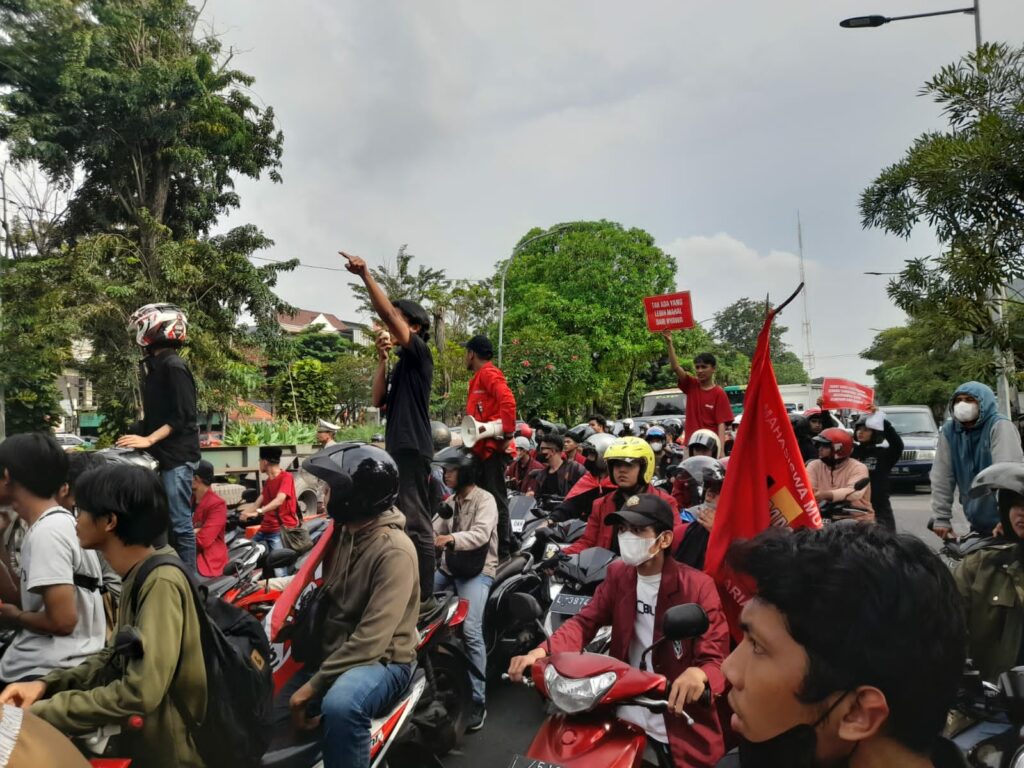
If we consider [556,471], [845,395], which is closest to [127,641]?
[556,471]

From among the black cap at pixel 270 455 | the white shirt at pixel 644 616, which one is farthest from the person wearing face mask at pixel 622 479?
the black cap at pixel 270 455

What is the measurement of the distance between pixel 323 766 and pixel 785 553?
213cm

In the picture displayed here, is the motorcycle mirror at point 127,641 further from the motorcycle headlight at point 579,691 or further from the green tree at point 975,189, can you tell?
the green tree at point 975,189

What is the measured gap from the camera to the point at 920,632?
118cm

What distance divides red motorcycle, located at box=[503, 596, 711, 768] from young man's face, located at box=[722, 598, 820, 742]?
1227 millimetres

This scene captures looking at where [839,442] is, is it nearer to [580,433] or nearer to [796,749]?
[580,433]

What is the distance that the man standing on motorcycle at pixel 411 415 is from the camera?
159 inches

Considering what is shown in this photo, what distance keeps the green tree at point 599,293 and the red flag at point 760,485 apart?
1107 inches

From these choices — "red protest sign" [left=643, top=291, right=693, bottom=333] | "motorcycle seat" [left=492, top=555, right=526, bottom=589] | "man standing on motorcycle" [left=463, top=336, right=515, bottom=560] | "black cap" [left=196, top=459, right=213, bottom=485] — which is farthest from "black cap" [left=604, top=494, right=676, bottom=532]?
"red protest sign" [left=643, top=291, right=693, bottom=333]

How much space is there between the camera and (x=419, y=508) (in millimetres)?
4051

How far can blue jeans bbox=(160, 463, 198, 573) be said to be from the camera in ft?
14.9

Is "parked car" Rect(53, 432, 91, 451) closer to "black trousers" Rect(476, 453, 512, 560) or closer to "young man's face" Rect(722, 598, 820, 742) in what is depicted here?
"black trousers" Rect(476, 453, 512, 560)

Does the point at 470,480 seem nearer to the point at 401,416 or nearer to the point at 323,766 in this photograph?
the point at 401,416

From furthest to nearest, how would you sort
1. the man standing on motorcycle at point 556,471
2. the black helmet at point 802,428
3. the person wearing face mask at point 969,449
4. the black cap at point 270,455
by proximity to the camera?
1. the man standing on motorcycle at point 556,471
2. the black helmet at point 802,428
3. the black cap at point 270,455
4. the person wearing face mask at point 969,449
